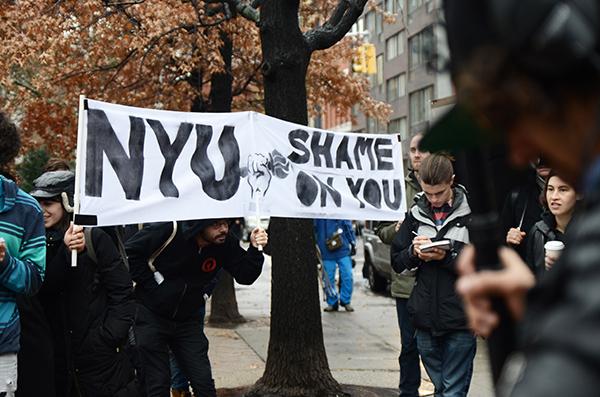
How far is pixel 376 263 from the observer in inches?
651

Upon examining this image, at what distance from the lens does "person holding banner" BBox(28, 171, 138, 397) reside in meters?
5.39

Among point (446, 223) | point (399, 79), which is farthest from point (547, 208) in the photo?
point (399, 79)

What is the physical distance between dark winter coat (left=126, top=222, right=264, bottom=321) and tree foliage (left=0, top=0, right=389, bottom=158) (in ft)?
8.87

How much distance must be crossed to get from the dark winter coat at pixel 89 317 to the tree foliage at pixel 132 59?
3.45m

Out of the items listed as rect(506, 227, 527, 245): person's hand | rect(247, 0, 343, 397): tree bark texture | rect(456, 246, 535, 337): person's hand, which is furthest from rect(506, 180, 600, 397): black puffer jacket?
rect(247, 0, 343, 397): tree bark texture

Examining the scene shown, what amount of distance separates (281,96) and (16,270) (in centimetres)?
354

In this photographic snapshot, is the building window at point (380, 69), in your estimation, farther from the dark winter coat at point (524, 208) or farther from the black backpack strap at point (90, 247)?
the black backpack strap at point (90, 247)

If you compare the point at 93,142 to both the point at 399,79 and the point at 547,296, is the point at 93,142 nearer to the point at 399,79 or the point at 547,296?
the point at 547,296

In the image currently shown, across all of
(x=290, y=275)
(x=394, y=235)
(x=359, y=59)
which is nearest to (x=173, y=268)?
(x=290, y=275)

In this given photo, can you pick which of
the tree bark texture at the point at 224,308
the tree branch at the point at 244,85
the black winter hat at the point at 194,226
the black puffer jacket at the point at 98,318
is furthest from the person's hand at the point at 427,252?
the tree branch at the point at 244,85

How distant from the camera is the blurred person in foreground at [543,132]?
117 cm

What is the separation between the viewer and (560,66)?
52.2 inches

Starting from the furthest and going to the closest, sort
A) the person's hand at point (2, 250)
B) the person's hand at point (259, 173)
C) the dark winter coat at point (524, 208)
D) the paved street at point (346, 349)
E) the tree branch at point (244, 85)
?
the tree branch at point (244, 85) → the paved street at point (346, 349) → the person's hand at point (259, 173) → the dark winter coat at point (524, 208) → the person's hand at point (2, 250)

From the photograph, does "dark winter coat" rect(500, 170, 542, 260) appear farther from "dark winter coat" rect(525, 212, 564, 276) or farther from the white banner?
the white banner
